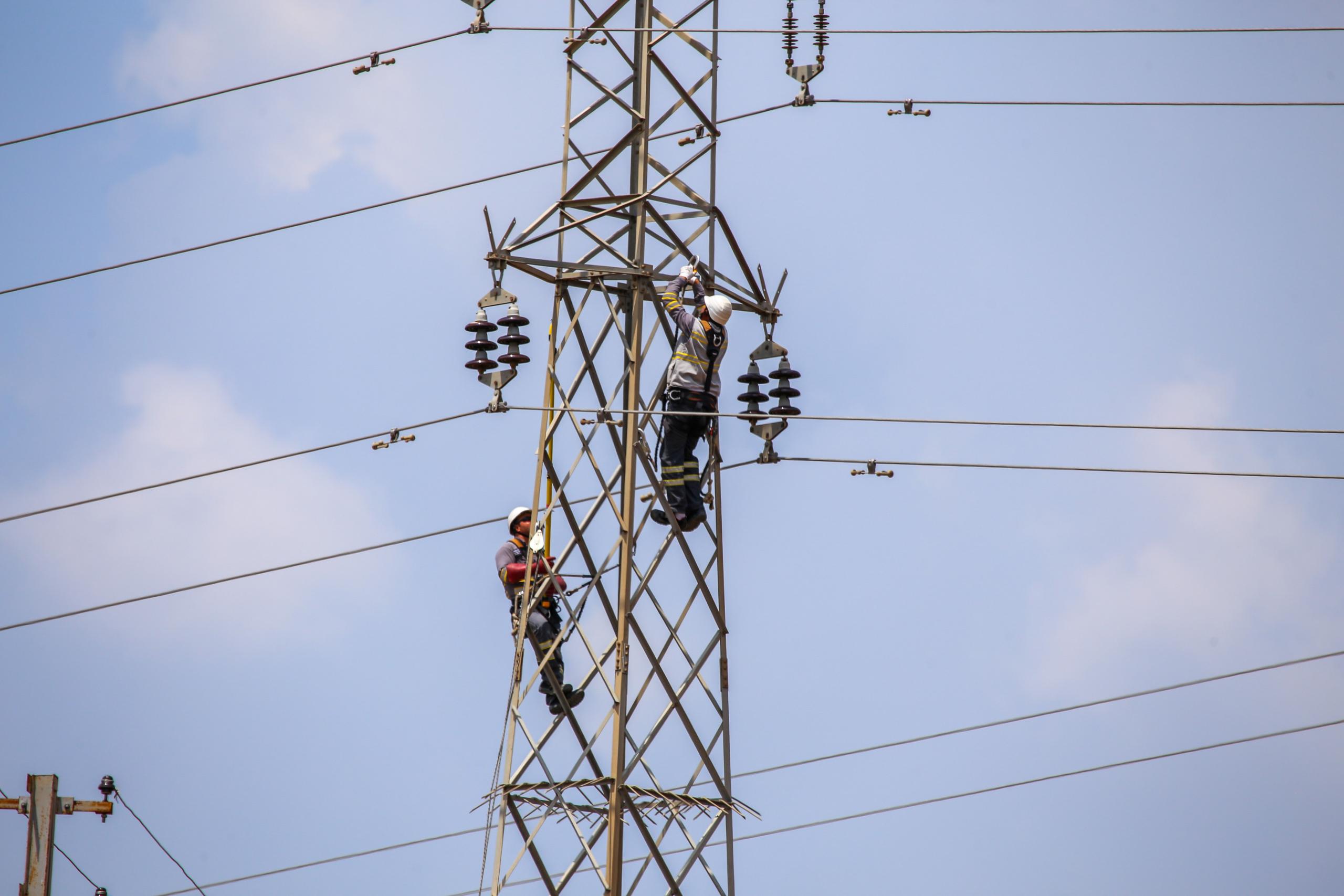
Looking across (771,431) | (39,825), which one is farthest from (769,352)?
(39,825)

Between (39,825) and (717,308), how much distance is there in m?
11.8

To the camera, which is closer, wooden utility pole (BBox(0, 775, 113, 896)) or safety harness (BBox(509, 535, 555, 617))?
safety harness (BBox(509, 535, 555, 617))

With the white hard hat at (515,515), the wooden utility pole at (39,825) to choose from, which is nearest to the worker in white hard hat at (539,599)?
the white hard hat at (515,515)

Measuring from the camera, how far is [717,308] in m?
16.4

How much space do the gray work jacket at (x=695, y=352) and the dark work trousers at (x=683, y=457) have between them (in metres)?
0.15

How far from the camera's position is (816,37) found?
17.6 meters

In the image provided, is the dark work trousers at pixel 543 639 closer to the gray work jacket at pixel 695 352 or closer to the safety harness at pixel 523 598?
the safety harness at pixel 523 598

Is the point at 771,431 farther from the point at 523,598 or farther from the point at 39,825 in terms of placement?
the point at 39,825

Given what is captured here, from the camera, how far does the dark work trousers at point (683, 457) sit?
16.3 metres

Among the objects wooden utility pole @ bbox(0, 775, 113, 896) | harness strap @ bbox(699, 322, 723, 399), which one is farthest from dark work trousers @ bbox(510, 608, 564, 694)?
wooden utility pole @ bbox(0, 775, 113, 896)

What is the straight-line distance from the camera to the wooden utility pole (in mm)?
22766

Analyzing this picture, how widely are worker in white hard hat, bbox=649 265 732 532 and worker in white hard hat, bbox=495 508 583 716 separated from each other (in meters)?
1.12

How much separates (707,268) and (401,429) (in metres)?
3.26

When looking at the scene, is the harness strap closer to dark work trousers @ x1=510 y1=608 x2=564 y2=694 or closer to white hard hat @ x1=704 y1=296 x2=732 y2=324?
white hard hat @ x1=704 y1=296 x2=732 y2=324
